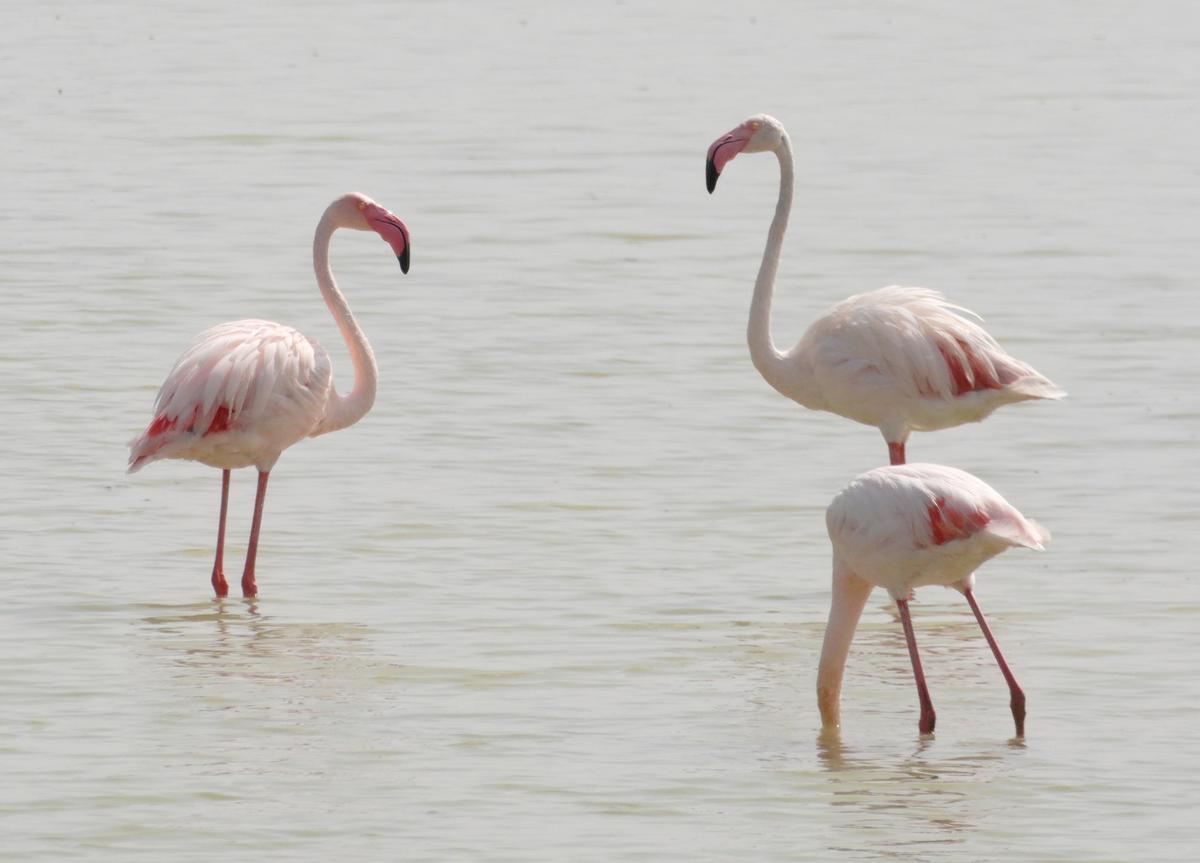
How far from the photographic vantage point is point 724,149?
1048 cm

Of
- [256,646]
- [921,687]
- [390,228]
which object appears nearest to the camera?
[921,687]

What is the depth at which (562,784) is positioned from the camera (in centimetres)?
698

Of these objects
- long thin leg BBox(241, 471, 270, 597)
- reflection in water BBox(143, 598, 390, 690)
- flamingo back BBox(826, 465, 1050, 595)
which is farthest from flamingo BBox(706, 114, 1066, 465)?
flamingo back BBox(826, 465, 1050, 595)

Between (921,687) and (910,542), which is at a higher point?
(910,542)

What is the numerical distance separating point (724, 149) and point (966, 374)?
1493 millimetres

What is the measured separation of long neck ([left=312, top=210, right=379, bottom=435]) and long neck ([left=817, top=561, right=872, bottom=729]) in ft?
9.15

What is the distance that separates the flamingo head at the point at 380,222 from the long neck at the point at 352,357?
4.0 inches

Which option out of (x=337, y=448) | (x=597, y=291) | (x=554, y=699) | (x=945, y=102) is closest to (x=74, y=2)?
(x=945, y=102)

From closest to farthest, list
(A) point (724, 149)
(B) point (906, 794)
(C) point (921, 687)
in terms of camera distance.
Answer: (B) point (906, 794), (C) point (921, 687), (A) point (724, 149)

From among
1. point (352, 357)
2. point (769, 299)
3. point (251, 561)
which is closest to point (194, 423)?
point (251, 561)

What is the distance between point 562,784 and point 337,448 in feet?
15.6

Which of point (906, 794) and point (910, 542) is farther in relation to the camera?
point (910, 542)

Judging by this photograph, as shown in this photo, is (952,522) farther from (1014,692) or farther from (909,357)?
(909,357)

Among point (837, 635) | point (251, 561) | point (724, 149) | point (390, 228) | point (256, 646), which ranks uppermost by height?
point (724, 149)
